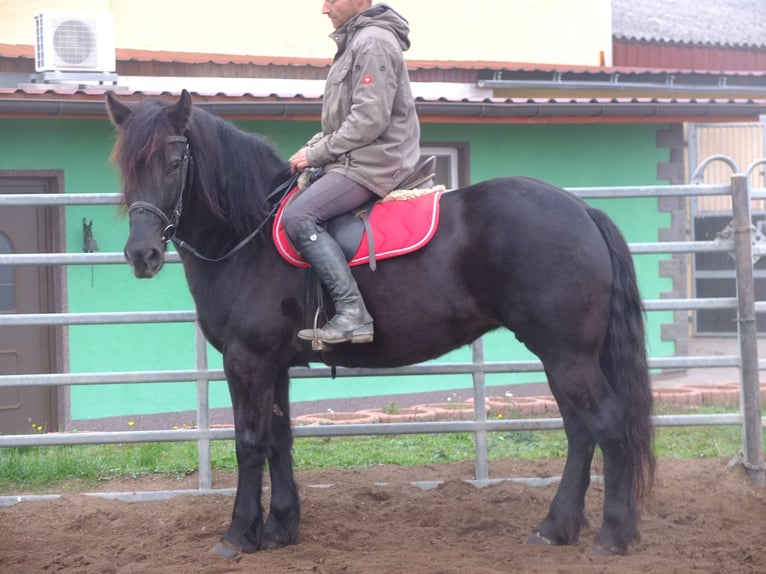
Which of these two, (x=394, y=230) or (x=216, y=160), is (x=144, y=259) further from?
(x=394, y=230)

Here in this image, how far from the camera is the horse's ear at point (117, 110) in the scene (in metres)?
5.26

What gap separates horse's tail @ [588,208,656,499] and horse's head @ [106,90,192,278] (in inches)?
83.7

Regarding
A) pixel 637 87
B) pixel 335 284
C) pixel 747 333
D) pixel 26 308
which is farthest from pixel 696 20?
pixel 335 284

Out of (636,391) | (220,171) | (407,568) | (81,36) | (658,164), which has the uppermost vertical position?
(81,36)

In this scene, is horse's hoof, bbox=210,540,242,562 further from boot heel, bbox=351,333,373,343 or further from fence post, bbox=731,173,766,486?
fence post, bbox=731,173,766,486

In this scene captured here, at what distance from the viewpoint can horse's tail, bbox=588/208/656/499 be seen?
17.1ft

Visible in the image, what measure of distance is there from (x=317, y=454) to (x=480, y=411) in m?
1.69

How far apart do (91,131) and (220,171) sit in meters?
5.45

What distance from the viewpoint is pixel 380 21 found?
5.32 metres

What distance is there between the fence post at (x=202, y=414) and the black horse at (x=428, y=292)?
40.6 inches

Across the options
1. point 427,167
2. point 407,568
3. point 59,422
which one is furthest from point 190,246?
point 59,422

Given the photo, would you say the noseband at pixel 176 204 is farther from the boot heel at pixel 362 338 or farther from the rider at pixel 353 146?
the boot heel at pixel 362 338

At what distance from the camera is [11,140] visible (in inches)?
395

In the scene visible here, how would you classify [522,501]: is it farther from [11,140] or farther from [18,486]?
[11,140]
